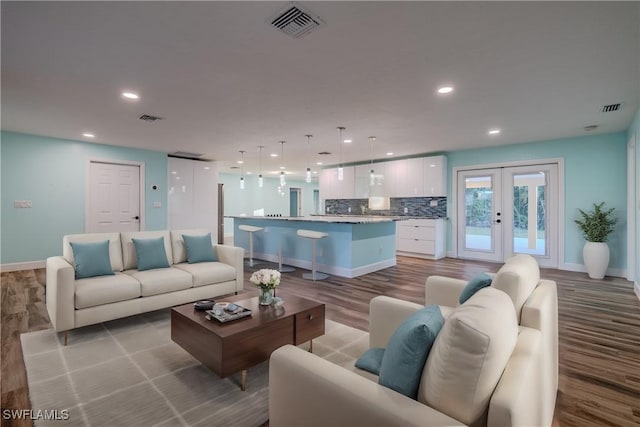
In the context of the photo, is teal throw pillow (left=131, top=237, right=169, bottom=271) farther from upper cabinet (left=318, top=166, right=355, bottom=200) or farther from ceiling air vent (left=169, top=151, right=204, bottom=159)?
upper cabinet (left=318, top=166, right=355, bottom=200)

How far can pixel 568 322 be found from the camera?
3.27m

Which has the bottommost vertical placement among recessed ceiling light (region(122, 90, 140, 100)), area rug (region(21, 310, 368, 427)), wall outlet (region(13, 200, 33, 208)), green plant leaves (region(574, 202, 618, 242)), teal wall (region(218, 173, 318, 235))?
area rug (region(21, 310, 368, 427))

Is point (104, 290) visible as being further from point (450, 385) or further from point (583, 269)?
point (583, 269)

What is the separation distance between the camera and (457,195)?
7168mm

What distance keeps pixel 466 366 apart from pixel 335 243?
447 centimetres

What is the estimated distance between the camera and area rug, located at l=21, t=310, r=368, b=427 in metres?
1.79

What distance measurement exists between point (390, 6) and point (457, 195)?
Result: 234 inches

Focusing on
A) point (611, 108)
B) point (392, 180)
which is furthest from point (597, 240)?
point (392, 180)

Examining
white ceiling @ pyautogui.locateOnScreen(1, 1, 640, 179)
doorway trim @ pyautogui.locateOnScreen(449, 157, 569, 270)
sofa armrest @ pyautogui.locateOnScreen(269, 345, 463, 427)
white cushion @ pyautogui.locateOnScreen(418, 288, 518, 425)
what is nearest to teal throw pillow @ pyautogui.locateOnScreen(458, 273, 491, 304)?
white cushion @ pyautogui.locateOnScreen(418, 288, 518, 425)

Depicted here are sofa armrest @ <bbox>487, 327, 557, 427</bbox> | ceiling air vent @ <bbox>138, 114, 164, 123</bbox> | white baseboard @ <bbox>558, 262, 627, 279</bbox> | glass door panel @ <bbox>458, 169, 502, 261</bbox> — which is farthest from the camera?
glass door panel @ <bbox>458, 169, 502, 261</bbox>

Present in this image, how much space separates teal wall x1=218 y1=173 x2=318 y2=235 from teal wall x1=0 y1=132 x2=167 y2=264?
528 centimetres

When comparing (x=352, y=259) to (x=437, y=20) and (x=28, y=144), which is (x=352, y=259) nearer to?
(x=437, y=20)

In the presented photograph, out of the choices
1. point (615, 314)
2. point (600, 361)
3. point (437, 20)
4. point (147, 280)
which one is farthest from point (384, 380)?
point (615, 314)

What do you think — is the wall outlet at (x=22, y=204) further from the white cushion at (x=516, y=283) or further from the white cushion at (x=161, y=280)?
the white cushion at (x=516, y=283)
